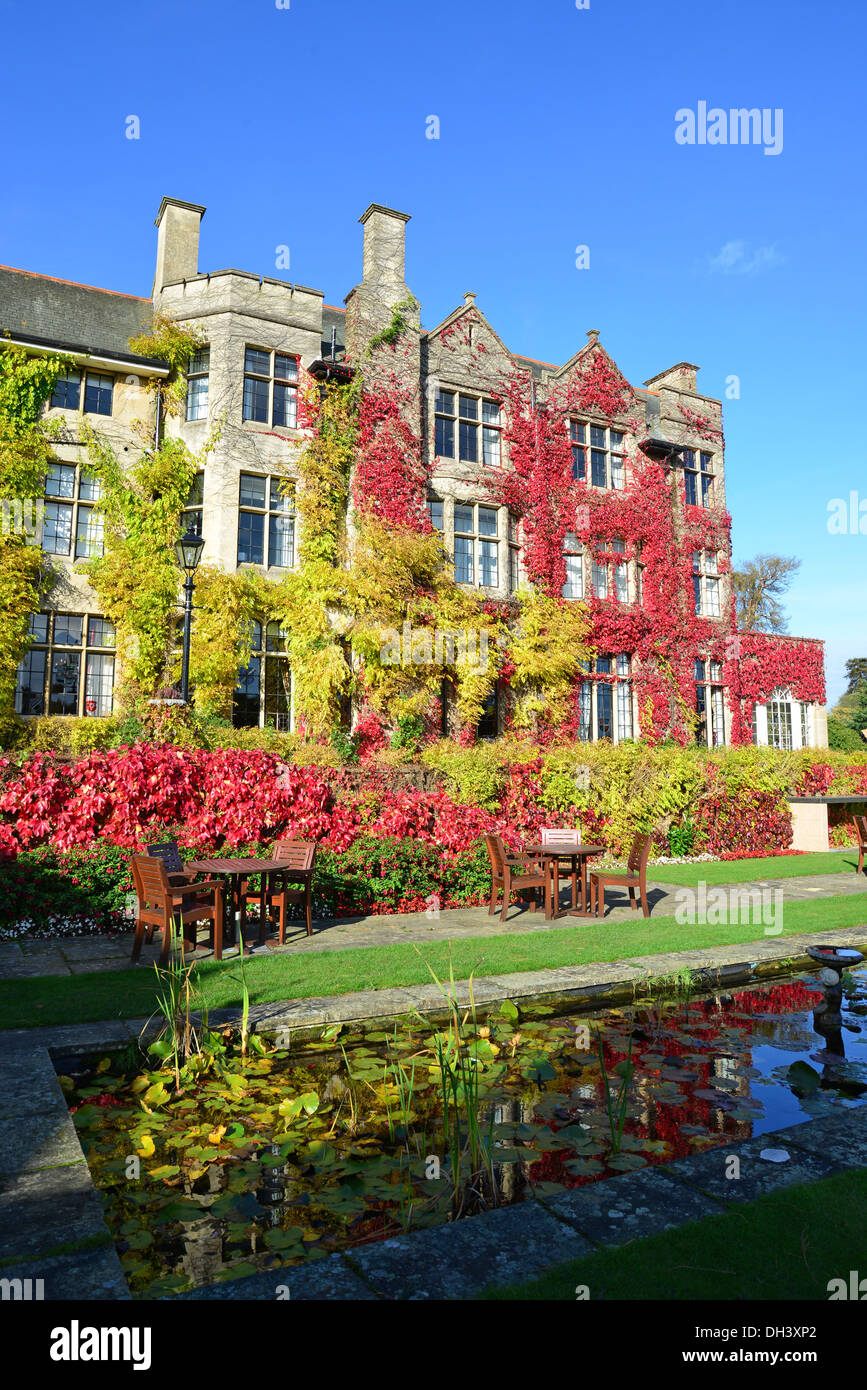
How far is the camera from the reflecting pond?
11.7 ft

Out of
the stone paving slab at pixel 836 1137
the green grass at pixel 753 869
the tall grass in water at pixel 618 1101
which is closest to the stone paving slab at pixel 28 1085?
the tall grass in water at pixel 618 1101

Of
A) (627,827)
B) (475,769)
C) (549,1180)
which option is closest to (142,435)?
(475,769)

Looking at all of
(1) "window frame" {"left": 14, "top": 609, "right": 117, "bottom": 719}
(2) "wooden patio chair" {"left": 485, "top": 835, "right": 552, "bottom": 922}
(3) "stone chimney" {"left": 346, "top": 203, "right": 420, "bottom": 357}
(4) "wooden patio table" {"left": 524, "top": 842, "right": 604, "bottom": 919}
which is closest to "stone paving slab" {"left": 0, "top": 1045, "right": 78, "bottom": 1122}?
(2) "wooden patio chair" {"left": 485, "top": 835, "right": 552, "bottom": 922}

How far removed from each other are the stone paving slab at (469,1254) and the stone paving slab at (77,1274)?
864mm

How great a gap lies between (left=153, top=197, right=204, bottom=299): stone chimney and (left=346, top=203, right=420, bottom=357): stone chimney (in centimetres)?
424

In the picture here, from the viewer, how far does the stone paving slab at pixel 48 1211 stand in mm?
3127

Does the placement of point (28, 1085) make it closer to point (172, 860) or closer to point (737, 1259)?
point (737, 1259)

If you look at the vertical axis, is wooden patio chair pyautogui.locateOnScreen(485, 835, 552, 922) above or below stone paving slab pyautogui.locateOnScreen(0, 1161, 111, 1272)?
above

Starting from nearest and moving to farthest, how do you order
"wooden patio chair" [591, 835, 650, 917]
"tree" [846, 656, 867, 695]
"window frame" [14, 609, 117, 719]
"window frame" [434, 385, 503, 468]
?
"wooden patio chair" [591, 835, 650, 917]
"window frame" [14, 609, 117, 719]
"window frame" [434, 385, 503, 468]
"tree" [846, 656, 867, 695]

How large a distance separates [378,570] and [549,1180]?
52.5 ft

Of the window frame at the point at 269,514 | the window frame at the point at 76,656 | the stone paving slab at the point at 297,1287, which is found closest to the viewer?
the stone paving slab at the point at 297,1287

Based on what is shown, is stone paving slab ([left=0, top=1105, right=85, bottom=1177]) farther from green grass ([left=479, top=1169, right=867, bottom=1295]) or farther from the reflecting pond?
green grass ([left=479, top=1169, right=867, bottom=1295])

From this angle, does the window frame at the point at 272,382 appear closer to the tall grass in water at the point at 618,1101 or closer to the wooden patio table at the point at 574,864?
the wooden patio table at the point at 574,864

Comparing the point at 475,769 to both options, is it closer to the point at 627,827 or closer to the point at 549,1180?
A: the point at 627,827
